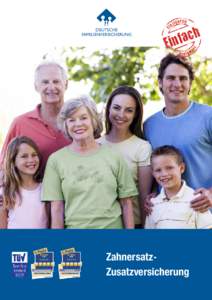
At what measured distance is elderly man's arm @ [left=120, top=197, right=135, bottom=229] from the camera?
378 centimetres

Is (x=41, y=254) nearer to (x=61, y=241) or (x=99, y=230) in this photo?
(x=61, y=241)

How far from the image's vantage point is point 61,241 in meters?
3.83

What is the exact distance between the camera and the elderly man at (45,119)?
3824 mm

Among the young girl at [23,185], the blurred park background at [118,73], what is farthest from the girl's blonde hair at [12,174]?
the blurred park background at [118,73]

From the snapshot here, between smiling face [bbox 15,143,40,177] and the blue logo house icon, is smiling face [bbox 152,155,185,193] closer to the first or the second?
smiling face [bbox 15,143,40,177]

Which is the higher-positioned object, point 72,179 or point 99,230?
point 72,179

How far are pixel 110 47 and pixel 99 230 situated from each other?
3.52ft

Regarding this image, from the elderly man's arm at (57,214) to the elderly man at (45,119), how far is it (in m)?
0.24

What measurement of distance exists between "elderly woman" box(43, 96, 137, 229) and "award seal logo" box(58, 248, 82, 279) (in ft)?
0.59

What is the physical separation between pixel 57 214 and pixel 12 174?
1.16ft

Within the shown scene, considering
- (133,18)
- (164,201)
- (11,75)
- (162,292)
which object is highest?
(133,18)

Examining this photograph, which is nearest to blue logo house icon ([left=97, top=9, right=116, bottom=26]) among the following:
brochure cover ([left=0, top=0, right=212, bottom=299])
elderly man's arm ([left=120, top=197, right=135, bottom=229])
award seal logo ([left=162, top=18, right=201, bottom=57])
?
brochure cover ([left=0, top=0, right=212, bottom=299])

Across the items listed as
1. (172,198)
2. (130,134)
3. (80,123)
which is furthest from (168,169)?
(80,123)

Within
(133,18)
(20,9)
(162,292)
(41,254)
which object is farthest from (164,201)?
(20,9)
